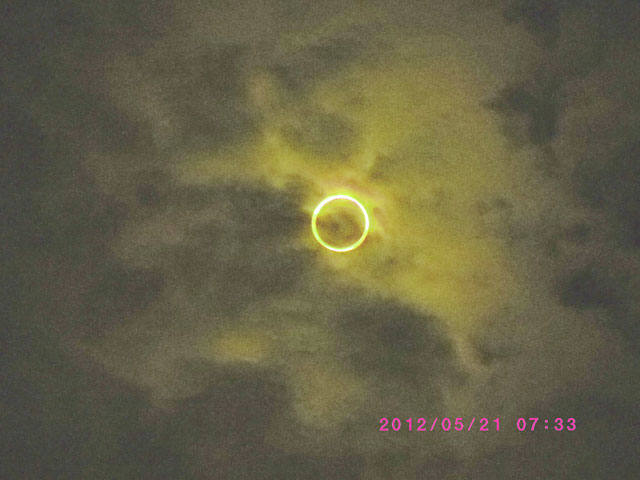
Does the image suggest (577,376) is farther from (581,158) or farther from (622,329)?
(581,158)

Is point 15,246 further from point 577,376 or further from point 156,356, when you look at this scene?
point 577,376

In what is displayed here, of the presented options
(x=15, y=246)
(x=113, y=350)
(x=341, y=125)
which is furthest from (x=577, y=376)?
(x=15, y=246)

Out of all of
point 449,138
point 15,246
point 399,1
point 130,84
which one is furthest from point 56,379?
point 399,1

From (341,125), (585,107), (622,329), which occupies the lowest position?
(622,329)

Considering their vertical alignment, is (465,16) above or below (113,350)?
above

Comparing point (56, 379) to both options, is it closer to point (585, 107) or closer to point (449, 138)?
point (449, 138)

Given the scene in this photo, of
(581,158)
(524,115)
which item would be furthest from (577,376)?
(524,115)

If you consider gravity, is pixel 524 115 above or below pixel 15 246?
above

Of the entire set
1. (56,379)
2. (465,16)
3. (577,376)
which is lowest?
(56,379)
